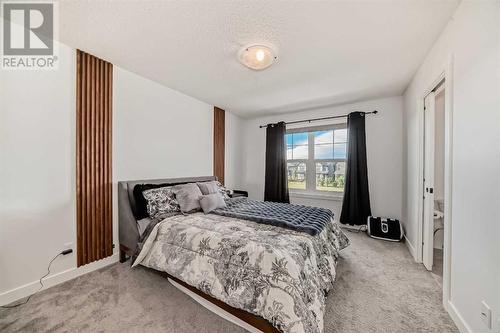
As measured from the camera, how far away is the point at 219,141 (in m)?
4.15

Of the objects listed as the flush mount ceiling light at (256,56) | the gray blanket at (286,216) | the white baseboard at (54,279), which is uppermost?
the flush mount ceiling light at (256,56)

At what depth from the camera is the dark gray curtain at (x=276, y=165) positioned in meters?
4.28

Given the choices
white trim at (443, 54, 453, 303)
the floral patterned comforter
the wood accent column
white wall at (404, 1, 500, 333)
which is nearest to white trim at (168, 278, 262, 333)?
the floral patterned comforter

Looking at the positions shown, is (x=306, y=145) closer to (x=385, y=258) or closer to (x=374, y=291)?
(x=385, y=258)

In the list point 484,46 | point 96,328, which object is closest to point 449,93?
point 484,46

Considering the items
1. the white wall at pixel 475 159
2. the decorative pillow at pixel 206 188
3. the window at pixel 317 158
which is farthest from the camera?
the window at pixel 317 158

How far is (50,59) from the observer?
76.7 inches

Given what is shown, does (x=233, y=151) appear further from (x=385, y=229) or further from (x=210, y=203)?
(x=385, y=229)

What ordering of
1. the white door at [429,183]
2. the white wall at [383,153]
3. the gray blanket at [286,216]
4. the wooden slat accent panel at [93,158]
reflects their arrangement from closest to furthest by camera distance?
the gray blanket at [286,216]
the wooden slat accent panel at [93,158]
the white door at [429,183]
the white wall at [383,153]

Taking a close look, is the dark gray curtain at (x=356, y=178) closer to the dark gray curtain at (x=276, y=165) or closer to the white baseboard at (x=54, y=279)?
the dark gray curtain at (x=276, y=165)

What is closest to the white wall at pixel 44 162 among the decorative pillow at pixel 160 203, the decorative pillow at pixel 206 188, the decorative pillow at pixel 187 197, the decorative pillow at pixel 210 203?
the decorative pillow at pixel 160 203

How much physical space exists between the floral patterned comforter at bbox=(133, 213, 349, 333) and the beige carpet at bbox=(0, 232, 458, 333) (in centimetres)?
19

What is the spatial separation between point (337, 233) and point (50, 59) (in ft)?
12.0

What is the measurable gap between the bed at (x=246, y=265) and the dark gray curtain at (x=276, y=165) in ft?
6.64
